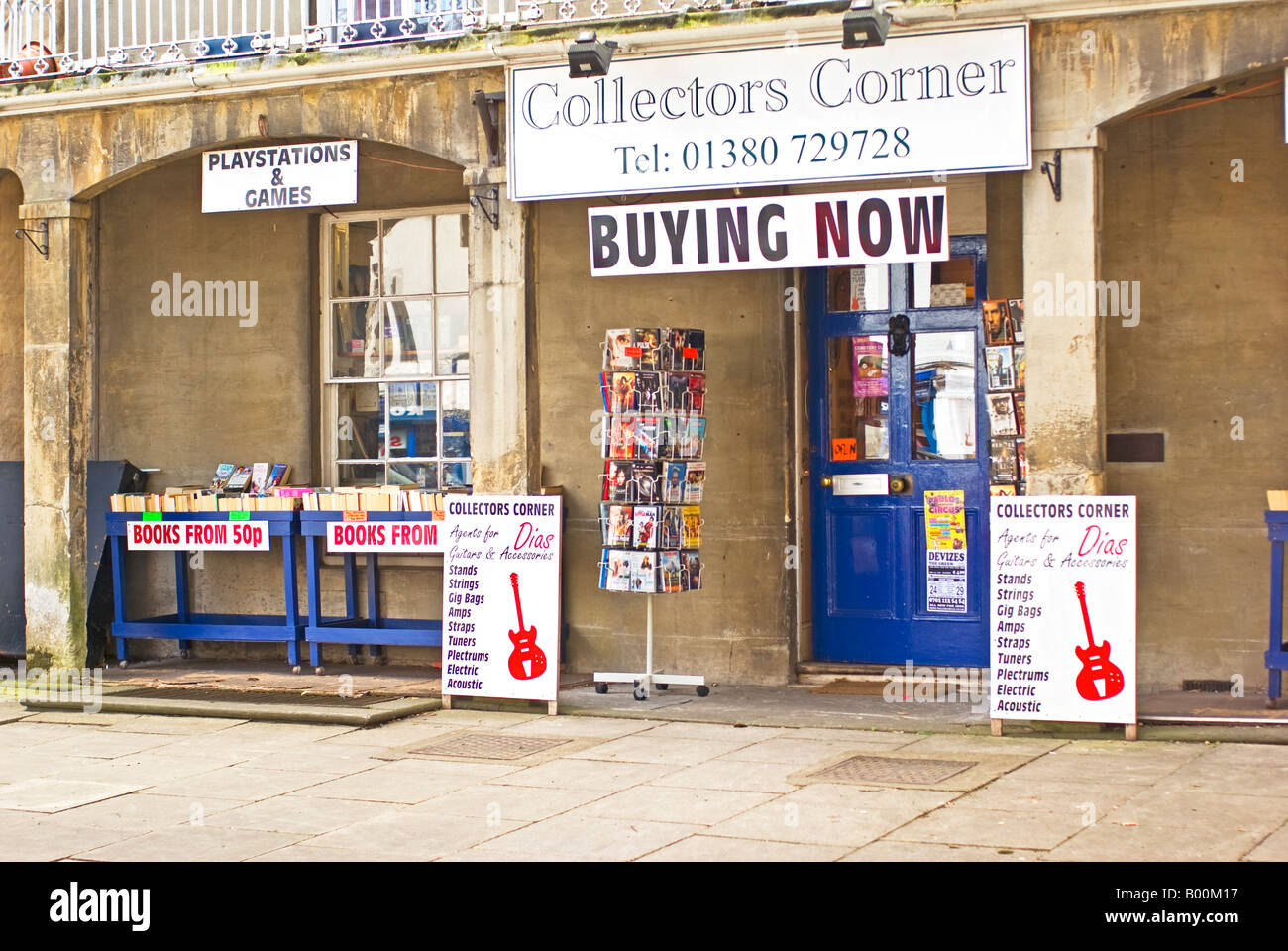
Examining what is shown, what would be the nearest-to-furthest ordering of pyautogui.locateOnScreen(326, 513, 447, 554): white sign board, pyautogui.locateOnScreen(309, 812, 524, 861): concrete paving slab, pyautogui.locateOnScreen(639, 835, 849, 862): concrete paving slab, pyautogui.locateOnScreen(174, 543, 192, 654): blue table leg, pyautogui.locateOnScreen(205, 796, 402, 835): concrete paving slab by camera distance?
1. pyautogui.locateOnScreen(639, 835, 849, 862): concrete paving slab
2. pyautogui.locateOnScreen(309, 812, 524, 861): concrete paving slab
3. pyautogui.locateOnScreen(205, 796, 402, 835): concrete paving slab
4. pyautogui.locateOnScreen(326, 513, 447, 554): white sign board
5. pyautogui.locateOnScreen(174, 543, 192, 654): blue table leg

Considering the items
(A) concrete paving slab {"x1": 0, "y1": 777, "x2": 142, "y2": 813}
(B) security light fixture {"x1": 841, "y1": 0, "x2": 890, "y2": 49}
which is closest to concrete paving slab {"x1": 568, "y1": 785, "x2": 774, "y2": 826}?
(A) concrete paving slab {"x1": 0, "y1": 777, "x2": 142, "y2": 813}

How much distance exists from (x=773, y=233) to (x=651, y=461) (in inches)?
63.3

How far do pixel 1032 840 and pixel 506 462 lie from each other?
15.0 feet

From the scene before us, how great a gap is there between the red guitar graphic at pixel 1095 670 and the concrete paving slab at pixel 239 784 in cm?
401

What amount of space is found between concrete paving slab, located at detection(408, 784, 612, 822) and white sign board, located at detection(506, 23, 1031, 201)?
368 centimetres

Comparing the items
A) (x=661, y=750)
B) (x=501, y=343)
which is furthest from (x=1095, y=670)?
(x=501, y=343)

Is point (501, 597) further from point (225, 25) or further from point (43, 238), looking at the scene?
point (225, 25)

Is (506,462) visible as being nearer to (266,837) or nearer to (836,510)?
(836,510)

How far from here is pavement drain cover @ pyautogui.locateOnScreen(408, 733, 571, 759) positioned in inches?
340

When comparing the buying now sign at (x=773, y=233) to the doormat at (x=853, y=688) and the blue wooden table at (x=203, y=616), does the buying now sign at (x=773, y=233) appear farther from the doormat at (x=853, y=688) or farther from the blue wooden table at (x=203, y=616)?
the blue wooden table at (x=203, y=616)

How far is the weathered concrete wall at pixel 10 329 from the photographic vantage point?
12852mm

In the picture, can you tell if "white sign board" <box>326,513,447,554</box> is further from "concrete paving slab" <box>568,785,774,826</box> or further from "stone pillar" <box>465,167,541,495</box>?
"concrete paving slab" <box>568,785,774,826</box>

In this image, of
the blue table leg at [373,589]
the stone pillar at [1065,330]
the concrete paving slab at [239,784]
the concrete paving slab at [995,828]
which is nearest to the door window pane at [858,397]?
the stone pillar at [1065,330]
